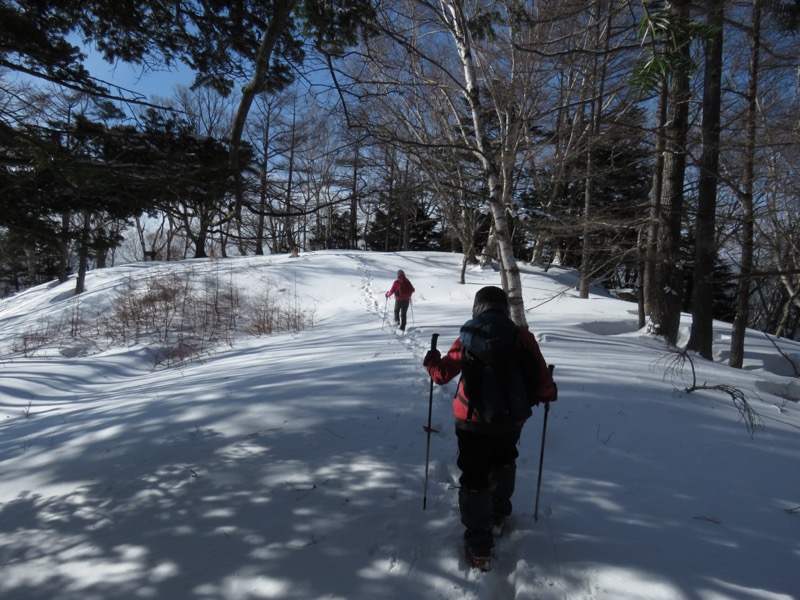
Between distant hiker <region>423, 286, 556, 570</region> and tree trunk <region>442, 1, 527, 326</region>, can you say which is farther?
tree trunk <region>442, 1, 527, 326</region>

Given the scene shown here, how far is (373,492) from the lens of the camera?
296 cm

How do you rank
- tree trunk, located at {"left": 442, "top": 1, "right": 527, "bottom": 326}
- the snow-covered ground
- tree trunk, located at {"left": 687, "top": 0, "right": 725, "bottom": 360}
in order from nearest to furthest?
the snow-covered ground
tree trunk, located at {"left": 442, "top": 1, "right": 527, "bottom": 326}
tree trunk, located at {"left": 687, "top": 0, "right": 725, "bottom": 360}

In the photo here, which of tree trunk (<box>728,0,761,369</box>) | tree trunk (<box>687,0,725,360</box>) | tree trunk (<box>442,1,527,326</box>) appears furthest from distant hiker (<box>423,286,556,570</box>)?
tree trunk (<box>687,0,725,360</box>)

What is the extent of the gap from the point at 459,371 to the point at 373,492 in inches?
49.2

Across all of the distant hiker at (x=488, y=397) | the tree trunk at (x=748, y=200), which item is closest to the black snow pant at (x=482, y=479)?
the distant hiker at (x=488, y=397)

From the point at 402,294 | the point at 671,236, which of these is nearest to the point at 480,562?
the point at 402,294

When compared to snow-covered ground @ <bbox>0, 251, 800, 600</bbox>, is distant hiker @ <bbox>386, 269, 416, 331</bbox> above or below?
above

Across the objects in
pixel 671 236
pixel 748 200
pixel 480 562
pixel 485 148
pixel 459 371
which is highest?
pixel 485 148

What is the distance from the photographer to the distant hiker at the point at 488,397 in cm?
228

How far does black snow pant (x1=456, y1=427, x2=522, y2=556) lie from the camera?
2.35 metres

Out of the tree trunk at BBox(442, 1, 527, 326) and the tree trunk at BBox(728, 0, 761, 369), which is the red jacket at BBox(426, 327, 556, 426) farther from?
the tree trunk at BBox(728, 0, 761, 369)

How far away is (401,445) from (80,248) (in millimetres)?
3784

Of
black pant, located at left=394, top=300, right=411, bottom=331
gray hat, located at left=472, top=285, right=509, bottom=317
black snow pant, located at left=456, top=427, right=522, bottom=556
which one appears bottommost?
black snow pant, located at left=456, top=427, right=522, bottom=556

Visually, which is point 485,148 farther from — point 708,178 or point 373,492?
point 373,492
